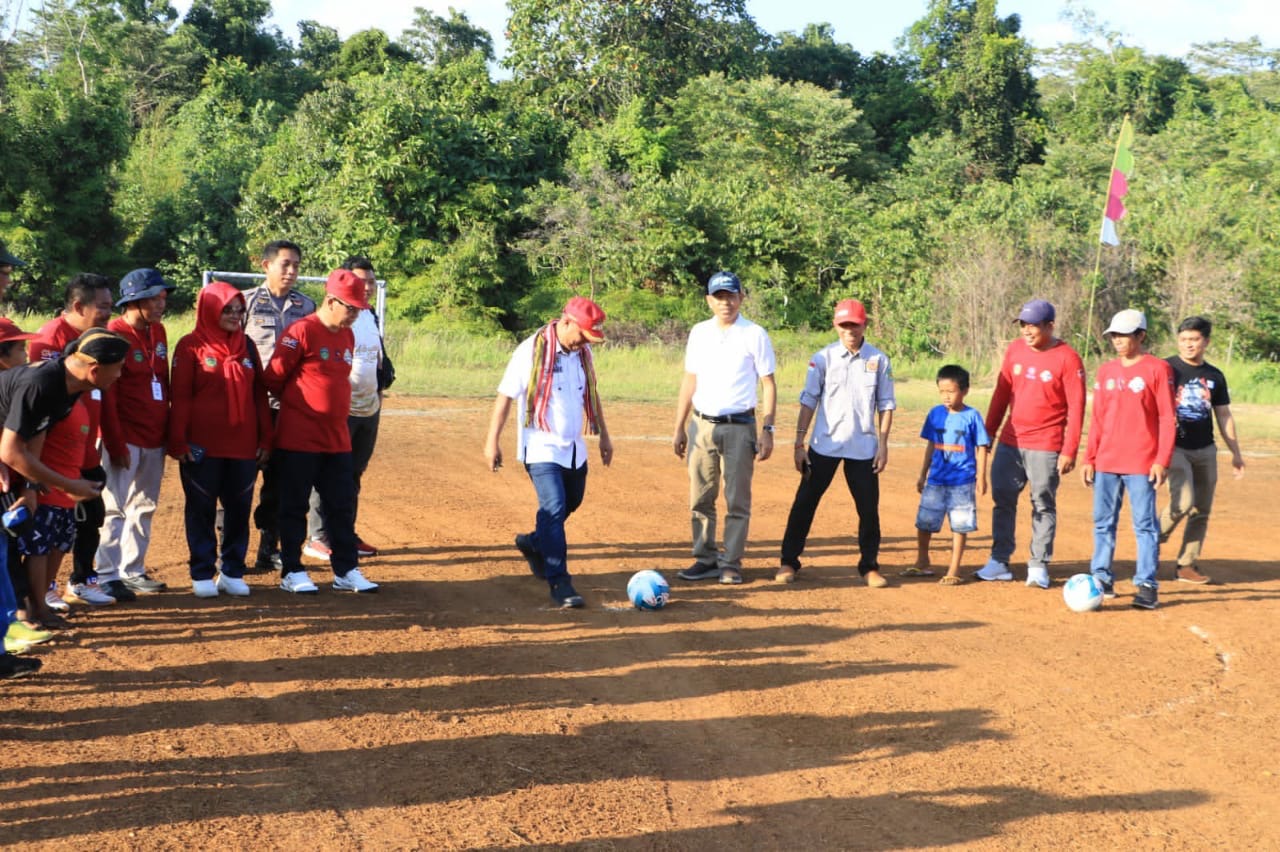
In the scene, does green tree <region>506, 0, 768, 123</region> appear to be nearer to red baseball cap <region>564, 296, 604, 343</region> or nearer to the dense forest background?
the dense forest background

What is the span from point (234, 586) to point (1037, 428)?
561 cm

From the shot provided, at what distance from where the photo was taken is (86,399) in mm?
6805

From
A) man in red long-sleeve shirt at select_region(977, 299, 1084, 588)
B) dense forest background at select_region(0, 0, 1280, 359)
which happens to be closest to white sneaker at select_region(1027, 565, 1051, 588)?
man in red long-sleeve shirt at select_region(977, 299, 1084, 588)

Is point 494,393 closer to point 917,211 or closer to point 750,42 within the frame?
point 917,211

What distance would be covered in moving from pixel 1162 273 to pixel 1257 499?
18329mm

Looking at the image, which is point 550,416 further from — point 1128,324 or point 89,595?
point 1128,324

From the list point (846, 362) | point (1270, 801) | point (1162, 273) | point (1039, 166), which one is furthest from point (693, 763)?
point (1039, 166)

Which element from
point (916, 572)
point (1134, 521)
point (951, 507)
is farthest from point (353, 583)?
point (1134, 521)

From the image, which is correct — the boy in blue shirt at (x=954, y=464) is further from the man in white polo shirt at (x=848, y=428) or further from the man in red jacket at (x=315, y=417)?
the man in red jacket at (x=315, y=417)

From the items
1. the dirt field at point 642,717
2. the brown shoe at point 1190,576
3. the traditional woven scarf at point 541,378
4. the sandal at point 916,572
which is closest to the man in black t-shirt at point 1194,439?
the brown shoe at point 1190,576

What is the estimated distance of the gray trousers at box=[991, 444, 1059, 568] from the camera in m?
8.89

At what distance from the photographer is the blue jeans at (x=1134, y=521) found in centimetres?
838

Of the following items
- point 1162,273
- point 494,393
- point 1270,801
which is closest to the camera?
point 1270,801

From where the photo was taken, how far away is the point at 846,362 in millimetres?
8859
